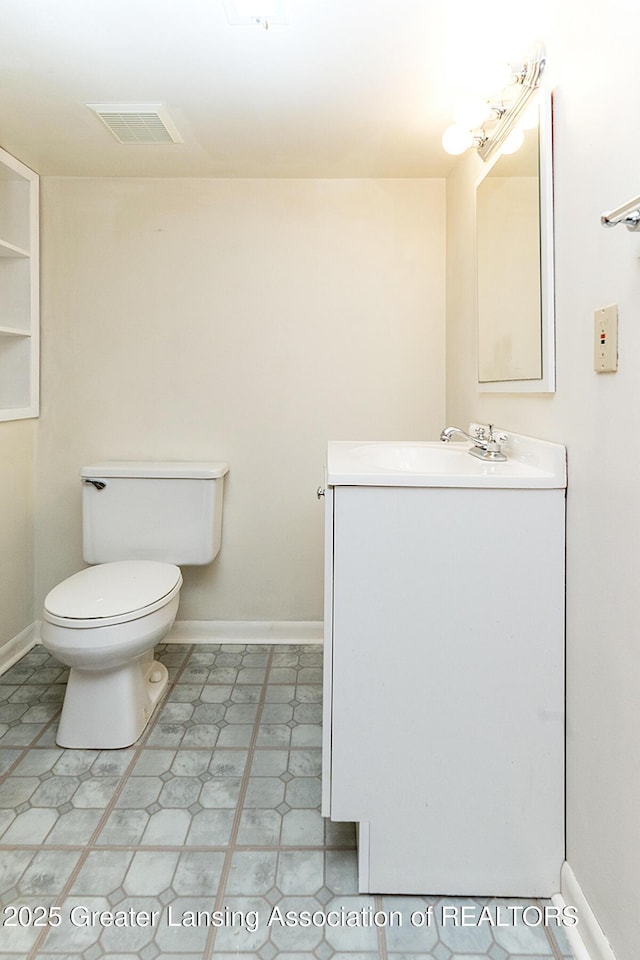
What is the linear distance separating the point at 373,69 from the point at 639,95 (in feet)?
3.10

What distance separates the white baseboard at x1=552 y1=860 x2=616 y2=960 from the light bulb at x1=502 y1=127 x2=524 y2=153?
5.38ft

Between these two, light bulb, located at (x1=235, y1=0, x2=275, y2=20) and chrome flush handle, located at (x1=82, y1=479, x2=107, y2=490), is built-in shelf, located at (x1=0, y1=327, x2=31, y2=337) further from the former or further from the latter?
light bulb, located at (x1=235, y1=0, x2=275, y2=20)

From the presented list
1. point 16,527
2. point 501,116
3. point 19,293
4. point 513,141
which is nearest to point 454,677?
point 513,141

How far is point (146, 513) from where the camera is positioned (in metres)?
2.24

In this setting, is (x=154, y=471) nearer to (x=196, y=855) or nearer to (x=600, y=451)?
(x=196, y=855)

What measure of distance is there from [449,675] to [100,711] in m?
1.13

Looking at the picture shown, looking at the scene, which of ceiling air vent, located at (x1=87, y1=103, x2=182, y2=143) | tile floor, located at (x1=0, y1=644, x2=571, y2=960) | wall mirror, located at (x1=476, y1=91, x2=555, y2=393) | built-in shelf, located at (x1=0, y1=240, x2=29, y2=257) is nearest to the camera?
tile floor, located at (x1=0, y1=644, x2=571, y2=960)

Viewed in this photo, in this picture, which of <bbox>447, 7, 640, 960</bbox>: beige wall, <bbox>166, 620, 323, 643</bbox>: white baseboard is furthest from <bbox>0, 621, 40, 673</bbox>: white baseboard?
<bbox>447, 7, 640, 960</bbox>: beige wall

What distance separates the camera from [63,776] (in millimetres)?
1607

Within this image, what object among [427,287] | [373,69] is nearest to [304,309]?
[427,287]

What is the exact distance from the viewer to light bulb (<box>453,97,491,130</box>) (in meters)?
1.44

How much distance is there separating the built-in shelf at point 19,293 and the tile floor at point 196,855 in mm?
1234

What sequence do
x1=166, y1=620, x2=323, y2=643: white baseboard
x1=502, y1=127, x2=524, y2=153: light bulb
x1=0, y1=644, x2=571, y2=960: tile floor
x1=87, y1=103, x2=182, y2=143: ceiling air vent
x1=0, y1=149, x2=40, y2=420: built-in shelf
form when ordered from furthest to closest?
x1=166, y1=620, x2=323, y2=643: white baseboard < x1=0, y1=149, x2=40, y2=420: built-in shelf < x1=87, y1=103, x2=182, y2=143: ceiling air vent < x1=502, y1=127, x2=524, y2=153: light bulb < x1=0, y1=644, x2=571, y2=960: tile floor

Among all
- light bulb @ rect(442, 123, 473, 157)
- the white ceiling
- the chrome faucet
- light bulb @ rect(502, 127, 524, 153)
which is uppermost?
the white ceiling
